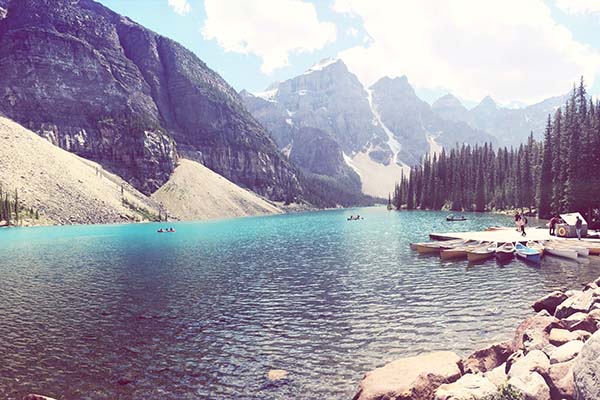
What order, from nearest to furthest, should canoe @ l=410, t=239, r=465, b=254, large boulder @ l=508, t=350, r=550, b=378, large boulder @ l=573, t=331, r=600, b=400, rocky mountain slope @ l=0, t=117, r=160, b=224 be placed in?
large boulder @ l=573, t=331, r=600, b=400 < large boulder @ l=508, t=350, r=550, b=378 < canoe @ l=410, t=239, r=465, b=254 < rocky mountain slope @ l=0, t=117, r=160, b=224

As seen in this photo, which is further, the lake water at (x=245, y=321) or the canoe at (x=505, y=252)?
the canoe at (x=505, y=252)

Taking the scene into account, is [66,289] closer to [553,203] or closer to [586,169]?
[586,169]

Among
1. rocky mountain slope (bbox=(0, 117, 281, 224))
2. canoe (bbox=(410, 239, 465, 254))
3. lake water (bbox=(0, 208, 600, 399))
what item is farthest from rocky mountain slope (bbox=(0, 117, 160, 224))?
canoe (bbox=(410, 239, 465, 254))

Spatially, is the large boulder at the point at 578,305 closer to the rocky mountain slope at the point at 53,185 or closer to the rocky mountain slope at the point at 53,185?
the rocky mountain slope at the point at 53,185

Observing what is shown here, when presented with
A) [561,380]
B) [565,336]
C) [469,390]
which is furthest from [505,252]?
[469,390]

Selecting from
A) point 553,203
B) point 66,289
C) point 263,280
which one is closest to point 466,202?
point 553,203

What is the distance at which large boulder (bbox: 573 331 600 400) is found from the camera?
963 cm

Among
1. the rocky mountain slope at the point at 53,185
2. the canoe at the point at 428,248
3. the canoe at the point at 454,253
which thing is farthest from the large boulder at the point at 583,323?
the rocky mountain slope at the point at 53,185

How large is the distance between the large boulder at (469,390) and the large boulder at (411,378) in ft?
3.04

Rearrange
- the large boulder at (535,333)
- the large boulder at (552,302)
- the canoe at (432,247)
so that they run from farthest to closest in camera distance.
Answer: the canoe at (432,247) → the large boulder at (552,302) → the large boulder at (535,333)

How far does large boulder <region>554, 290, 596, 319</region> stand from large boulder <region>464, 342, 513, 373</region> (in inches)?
226

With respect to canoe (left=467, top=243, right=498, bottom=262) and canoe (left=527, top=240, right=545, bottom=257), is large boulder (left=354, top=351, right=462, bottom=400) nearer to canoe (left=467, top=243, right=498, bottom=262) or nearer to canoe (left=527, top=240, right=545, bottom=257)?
canoe (left=467, top=243, right=498, bottom=262)

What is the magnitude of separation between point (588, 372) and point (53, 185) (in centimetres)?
19206

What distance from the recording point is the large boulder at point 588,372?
9.63m
